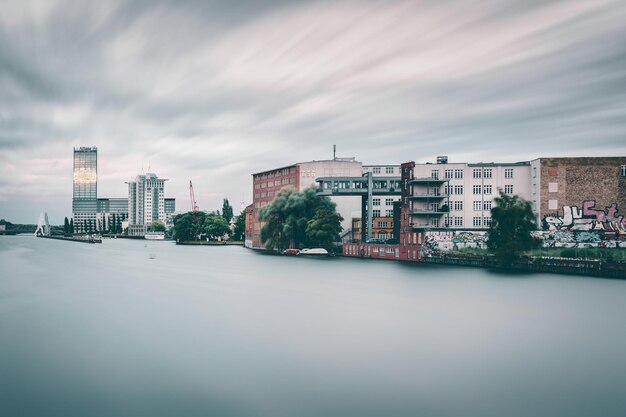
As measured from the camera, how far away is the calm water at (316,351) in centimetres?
1722

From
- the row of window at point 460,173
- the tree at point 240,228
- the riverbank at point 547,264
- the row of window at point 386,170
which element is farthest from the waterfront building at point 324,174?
the tree at point 240,228

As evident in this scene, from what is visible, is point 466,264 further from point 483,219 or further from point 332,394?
point 332,394

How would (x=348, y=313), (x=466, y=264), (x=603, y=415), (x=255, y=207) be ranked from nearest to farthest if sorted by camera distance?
(x=603, y=415) → (x=348, y=313) → (x=466, y=264) → (x=255, y=207)

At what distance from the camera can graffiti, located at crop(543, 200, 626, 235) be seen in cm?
7362

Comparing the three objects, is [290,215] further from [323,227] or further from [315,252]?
[315,252]

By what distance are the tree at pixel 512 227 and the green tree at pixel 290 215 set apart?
35.3 metres

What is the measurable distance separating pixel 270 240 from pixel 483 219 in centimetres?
3939

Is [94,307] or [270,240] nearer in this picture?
[94,307]

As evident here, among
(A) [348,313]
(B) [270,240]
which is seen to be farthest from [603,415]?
(B) [270,240]

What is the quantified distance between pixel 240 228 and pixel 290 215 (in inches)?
3611

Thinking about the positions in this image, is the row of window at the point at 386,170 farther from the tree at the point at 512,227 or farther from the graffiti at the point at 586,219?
the tree at the point at 512,227

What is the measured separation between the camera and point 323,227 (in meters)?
84.9

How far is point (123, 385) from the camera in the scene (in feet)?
62.0

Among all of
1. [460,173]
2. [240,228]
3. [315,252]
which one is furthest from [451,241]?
A: [240,228]
